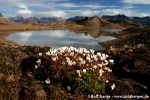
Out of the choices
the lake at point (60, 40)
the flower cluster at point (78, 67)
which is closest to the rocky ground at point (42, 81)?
the flower cluster at point (78, 67)

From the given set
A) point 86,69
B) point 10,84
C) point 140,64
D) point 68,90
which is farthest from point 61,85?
point 140,64

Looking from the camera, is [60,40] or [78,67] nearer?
[78,67]

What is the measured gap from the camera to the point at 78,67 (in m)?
8.73

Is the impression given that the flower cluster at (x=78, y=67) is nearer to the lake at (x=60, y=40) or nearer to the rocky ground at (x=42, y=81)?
the rocky ground at (x=42, y=81)

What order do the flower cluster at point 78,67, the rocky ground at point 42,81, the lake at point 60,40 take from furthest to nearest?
the lake at point 60,40 < the flower cluster at point 78,67 < the rocky ground at point 42,81

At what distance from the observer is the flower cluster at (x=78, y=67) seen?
27.0 ft

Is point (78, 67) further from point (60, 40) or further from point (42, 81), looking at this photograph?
point (60, 40)

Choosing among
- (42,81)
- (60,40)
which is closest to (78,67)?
(42,81)

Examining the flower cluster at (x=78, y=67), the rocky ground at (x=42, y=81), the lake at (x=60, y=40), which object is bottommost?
the lake at (x=60, y=40)

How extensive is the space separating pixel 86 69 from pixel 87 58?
1.20 ft

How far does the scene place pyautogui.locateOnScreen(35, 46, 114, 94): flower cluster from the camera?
8227 mm

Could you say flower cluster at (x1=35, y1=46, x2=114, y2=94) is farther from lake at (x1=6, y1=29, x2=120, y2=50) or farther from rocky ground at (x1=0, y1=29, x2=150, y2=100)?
lake at (x1=6, y1=29, x2=120, y2=50)

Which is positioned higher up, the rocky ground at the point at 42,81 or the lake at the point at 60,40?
the rocky ground at the point at 42,81

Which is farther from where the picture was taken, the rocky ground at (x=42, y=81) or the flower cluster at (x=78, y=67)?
the flower cluster at (x=78, y=67)
